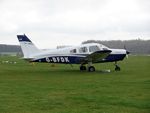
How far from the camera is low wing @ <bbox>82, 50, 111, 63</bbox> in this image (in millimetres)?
28827

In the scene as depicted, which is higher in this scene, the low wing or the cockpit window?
the cockpit window

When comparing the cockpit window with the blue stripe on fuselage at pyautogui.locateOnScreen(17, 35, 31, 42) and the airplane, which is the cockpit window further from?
the blue stripe on fuselage at pyautogui.locateOnScreen(17, 35, 31, 42)

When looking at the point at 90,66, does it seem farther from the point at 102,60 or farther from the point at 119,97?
the point at 119,97

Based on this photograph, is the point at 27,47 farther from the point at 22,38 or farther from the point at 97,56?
the point at 97,56

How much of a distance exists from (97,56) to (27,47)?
5.93 metres

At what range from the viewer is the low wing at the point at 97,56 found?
2883 cm

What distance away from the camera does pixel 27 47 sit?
101 feet

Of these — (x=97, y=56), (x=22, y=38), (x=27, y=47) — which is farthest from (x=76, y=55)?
(x=22, y=38)

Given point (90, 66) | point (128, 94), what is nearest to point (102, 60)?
point (90, 66)

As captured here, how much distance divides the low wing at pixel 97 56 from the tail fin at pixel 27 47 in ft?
14.1

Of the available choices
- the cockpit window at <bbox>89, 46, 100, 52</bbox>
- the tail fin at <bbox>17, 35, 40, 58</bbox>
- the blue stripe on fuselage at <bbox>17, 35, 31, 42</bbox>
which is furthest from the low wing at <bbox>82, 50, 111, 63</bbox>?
the blue stripe on fuselage at <bbox>17, 35, 31, 42</bbox>

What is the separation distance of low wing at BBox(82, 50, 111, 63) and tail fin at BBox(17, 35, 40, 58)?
4.30 m

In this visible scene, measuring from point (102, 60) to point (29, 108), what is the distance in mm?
20286

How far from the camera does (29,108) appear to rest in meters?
10.5
